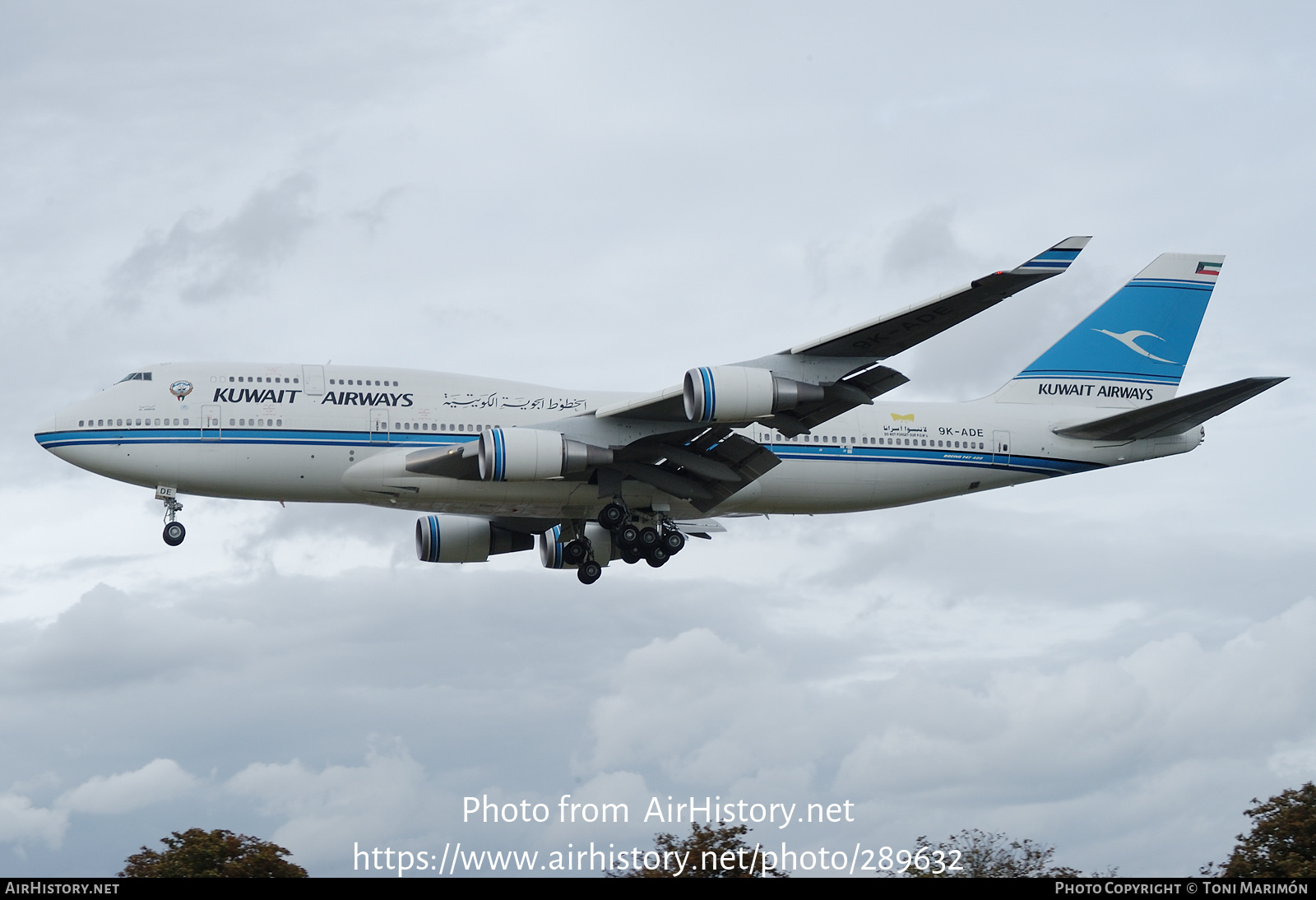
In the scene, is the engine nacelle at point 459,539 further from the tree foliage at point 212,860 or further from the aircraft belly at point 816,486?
the tree foliage at point 212,860

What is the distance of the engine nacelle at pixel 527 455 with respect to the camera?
1399 inches

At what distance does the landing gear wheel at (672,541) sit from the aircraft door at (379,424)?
26.9ft

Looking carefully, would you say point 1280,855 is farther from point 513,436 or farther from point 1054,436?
point 513,436

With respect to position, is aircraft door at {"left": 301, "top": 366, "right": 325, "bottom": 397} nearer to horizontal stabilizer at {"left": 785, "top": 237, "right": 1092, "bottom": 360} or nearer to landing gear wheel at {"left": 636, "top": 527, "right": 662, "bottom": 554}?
landing gear wheel at {"left": 636, "top": 527, "right": 662, "bottom": 554}

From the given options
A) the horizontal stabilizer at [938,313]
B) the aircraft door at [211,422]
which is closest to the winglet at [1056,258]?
the horizontal stabilizer at [938,313]

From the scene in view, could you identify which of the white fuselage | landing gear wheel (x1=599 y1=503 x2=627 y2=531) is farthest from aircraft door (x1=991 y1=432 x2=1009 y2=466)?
landing gear wheel (x1=599 y1=503 x2=627 y2=531)

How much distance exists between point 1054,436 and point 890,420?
17.0 feet

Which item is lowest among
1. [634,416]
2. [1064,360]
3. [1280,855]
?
[1280,855]

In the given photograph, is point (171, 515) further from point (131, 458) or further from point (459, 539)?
point (459, 539)

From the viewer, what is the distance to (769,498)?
40.7 meters

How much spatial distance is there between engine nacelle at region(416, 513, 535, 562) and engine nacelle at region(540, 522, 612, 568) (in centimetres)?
120

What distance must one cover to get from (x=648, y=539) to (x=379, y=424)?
7.99 metres

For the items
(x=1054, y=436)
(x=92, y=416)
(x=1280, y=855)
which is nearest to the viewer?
(x=1280, y=855)

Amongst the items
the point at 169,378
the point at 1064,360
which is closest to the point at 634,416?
the point at 169,378
